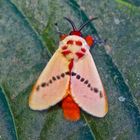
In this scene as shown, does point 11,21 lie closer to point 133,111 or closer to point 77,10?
point 77,10

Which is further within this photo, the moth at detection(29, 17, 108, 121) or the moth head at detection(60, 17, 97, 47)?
the moth head at detection(60, 17, 97, 47)

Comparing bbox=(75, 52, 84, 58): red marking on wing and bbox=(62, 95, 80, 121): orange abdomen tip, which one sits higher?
bbox=(75, 52, 84, 58): red marking on wing

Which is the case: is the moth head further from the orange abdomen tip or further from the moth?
the orange abdomen tip

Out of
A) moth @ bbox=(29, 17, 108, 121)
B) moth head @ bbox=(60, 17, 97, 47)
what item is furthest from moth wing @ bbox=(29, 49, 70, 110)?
moth head @ bbox=(60, 17, 97, 47)

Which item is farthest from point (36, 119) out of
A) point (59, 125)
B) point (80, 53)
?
point (80, 53)

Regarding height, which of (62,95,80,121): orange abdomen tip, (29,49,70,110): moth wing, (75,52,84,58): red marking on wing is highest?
(29,49,70,110): moth wing

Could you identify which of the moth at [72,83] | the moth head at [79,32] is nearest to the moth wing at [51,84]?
the moth at [72,83]

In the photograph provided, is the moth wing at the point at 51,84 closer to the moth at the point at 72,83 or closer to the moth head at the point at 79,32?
the moth at the point at 72,83
